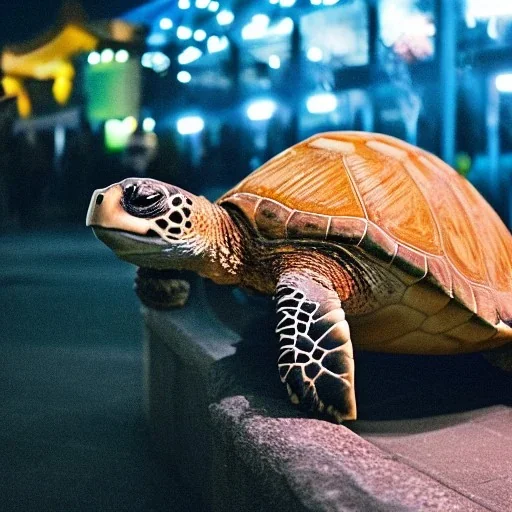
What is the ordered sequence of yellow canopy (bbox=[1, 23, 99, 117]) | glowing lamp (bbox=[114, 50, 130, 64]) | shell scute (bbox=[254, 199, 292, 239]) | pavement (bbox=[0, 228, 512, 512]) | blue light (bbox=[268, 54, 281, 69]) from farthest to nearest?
blue light (bbox=[268, 54, 281, 69]), glowing lamp (bbox=[114, 50, 130, 64]), yellow canopy (bbox=[1, 23, 99, 117]), shell scute (bbox=[254, 199, 292, 239]), pavement (bbox=[0, 228, 512, 512])

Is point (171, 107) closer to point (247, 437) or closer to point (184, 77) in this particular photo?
point (184, 77)

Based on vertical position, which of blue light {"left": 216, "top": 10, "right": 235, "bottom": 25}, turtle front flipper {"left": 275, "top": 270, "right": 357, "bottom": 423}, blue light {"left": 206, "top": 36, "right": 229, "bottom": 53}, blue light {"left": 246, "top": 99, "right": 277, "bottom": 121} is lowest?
turtle front flipper {"left": 275, "top": 270, "right": 357, "bottom": 423}

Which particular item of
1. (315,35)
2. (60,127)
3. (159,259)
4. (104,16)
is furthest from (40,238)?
(159,259)

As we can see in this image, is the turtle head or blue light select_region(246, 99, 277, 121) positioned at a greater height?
blue light select_region(246, 99, 277, 121)

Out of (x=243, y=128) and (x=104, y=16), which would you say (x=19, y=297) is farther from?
(x=243, y=128)

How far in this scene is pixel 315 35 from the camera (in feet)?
25.8

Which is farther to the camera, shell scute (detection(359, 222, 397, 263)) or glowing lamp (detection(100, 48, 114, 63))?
glowing lamp (detection(100, 48, 114, 63))

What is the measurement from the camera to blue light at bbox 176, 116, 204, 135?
6880 mm

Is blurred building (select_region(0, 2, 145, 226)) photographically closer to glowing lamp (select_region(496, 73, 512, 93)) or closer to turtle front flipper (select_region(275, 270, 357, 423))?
glowing lamp (select_region(496, 73, 512, 93))

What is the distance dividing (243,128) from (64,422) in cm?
551

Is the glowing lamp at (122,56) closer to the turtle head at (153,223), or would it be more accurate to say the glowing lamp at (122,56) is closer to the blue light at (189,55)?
the blue light at (189,55)

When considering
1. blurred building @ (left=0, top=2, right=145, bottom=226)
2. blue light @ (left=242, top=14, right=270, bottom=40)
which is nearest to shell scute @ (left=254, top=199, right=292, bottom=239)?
blurred building @ (left=0, top=2, right=145, bottom=226)

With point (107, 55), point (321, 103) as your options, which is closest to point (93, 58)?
point (107, 55)

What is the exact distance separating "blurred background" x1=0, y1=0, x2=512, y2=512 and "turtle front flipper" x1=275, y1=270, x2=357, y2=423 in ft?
5.60
